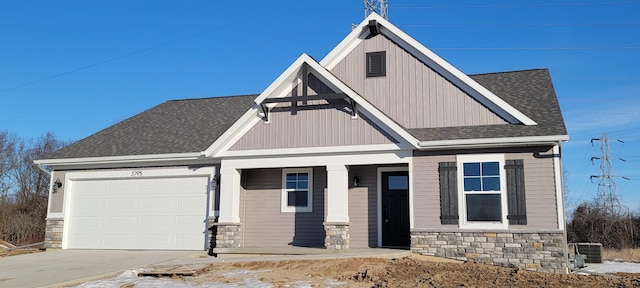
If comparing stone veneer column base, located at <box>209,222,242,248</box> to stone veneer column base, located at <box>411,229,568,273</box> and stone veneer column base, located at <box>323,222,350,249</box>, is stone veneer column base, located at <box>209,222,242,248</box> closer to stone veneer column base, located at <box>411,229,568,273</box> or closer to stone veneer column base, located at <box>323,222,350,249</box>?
stone veneer column base, located at <box>323,222,350,249</box>

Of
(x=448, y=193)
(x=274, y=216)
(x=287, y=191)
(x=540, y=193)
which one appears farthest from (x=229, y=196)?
(x=540, y=193)

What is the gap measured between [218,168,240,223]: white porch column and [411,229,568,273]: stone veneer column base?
15.0 feet

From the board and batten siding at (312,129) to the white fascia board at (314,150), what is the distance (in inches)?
3.5

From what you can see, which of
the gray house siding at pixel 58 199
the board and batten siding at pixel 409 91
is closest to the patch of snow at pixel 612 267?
the board and batten siding at pixel 409 91

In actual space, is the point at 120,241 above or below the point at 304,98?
below

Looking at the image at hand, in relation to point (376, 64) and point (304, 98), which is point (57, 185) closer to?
point (304, 98)

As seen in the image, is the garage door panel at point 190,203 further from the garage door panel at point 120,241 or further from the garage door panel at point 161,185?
the garage door panel at point 120,241

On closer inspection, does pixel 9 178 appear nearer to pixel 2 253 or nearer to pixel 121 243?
pixel 2 253

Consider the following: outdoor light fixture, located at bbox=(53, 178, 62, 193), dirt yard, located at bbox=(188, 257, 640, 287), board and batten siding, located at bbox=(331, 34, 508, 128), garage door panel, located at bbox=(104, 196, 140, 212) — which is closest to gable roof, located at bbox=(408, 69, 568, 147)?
board and batten siding, located at bbox=(331, 34, 508, 128)

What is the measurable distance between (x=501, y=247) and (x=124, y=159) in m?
10.3

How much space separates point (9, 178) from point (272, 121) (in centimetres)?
2728

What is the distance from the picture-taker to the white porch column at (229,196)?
13523mm

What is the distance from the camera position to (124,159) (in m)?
15.0

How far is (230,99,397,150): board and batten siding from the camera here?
1277 centimetres
